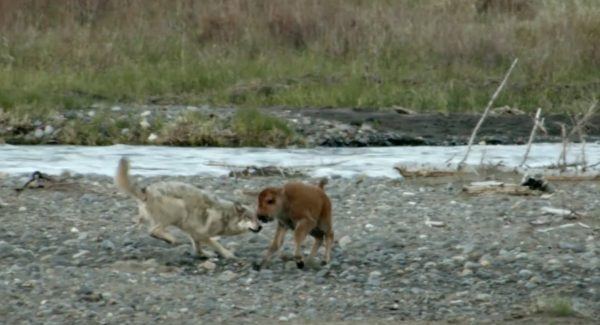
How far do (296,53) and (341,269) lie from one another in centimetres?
1620

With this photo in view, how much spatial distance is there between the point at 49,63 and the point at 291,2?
5543 millimetres

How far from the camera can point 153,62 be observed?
1033 inches

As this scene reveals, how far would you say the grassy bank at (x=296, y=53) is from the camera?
2427 centimetres

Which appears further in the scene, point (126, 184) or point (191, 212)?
point (126, 184)

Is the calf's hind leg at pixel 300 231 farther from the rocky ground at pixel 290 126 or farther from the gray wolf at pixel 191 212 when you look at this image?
the rocky ground at pixel 290 126

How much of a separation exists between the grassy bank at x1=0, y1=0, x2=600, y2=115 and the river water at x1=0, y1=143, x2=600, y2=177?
8.29ft

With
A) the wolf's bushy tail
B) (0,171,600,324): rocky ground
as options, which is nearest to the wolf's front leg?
(0,171,600,324): rocky ground

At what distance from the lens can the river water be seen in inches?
714

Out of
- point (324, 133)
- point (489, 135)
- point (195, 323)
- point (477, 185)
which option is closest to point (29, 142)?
point (324, 133)

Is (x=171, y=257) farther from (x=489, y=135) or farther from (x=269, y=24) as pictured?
(x=269, y=24)

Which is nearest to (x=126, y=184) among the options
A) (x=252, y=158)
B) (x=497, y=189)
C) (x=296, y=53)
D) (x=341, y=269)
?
(x=341, y=269)

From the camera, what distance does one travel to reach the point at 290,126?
2200cm

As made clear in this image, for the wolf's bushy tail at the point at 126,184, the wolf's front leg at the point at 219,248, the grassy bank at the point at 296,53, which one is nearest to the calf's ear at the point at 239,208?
the wolf's front leg at the point at 219,248

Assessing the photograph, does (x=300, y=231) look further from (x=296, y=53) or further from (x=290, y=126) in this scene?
(x=296, y=53)
